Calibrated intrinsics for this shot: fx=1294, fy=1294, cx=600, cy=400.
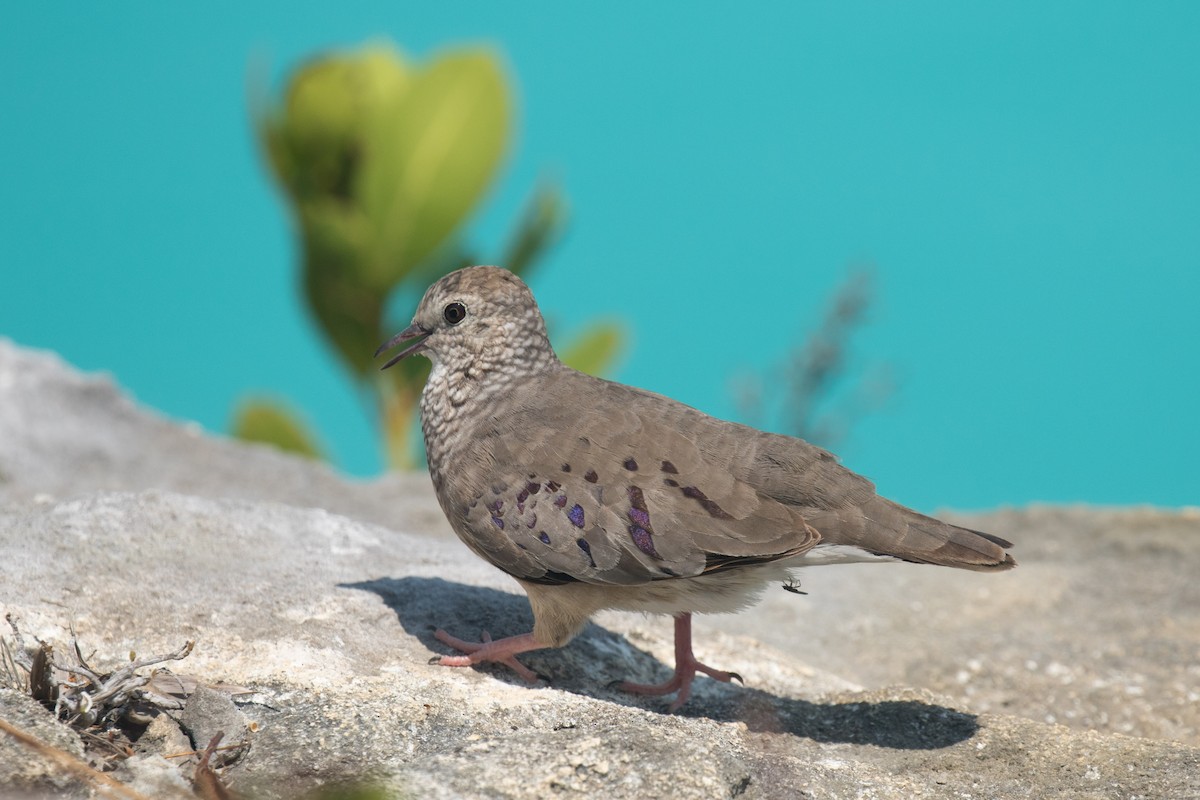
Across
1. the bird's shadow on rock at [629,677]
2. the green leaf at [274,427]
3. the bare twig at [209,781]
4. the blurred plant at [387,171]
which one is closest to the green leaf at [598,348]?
→ the blurred plant at [387,171]

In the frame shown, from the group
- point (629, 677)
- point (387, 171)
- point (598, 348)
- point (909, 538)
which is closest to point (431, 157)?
point (387, 171)

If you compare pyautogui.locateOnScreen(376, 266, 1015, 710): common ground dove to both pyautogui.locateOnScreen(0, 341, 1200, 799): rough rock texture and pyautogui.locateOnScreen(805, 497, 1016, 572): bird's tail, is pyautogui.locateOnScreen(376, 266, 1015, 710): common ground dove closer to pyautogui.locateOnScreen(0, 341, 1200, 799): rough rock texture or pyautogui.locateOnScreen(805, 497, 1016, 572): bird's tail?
pyautogui.locateOnScreen(805, 497, 1016, 572): bird's tail

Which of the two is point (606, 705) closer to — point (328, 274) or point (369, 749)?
point (369, 749)

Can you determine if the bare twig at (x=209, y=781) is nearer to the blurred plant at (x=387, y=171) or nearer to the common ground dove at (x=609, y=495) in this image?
the common ground dove at (x=609, y=495)

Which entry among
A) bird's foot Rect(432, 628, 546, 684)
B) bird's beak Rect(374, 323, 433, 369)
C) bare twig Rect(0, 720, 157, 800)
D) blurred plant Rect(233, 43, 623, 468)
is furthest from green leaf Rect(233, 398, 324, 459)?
bare twig Rect(0, 720, 157, 800)

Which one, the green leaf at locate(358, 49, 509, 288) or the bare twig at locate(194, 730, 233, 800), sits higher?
the green leaf at locate(358, 49, 509, 288)

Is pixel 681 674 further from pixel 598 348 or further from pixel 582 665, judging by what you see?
pixel 598 348

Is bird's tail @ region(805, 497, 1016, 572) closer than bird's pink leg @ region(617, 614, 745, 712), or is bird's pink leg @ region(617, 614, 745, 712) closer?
bird's tail @ region(805, 497, 1016, 572)

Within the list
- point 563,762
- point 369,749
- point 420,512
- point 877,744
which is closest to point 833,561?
point 877,744
